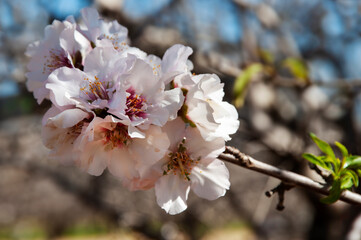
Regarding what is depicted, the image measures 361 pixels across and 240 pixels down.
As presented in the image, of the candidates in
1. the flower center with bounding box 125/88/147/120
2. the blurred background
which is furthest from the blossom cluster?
the blurred background

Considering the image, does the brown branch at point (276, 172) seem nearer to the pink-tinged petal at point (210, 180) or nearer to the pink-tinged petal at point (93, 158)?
the pink-tinged petal at point (210, 180)

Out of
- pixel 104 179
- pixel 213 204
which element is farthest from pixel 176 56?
pixel 213 204

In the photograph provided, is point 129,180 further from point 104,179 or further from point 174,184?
point 104,179

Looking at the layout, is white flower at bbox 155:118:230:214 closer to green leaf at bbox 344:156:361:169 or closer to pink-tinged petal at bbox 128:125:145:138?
pink-tinged petal at bbox 128:125:145:138

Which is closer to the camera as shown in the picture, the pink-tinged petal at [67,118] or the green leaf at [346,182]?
the pink-tinged petal at [67,118]

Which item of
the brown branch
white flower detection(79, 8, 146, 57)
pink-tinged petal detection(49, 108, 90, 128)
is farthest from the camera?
white flower detection(79, 8, 146, 57)

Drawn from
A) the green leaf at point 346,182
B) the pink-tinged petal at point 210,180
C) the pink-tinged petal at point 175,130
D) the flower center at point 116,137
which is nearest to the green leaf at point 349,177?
the green leaf at point 346,182

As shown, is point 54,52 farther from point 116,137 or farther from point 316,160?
point 316,160

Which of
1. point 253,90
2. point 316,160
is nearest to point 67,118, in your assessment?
point 316,160
